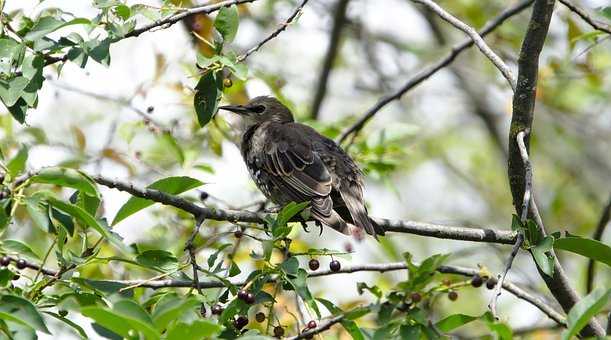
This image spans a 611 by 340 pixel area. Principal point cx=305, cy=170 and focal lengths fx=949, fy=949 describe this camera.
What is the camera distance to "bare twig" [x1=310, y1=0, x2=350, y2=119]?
8.51 meters

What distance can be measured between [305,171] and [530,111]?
7.26 ft

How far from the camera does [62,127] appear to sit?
40.2 feet

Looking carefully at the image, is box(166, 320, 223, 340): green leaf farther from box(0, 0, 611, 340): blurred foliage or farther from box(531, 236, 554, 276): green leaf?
box(531, 236, 554, 276): green leaf

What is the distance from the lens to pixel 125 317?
269 cm

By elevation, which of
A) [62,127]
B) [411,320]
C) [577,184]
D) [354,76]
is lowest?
[411,320]

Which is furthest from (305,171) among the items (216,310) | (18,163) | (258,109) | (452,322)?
(18,163)

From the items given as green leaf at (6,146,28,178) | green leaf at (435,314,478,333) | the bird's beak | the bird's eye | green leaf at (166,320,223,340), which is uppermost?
the bird's eye

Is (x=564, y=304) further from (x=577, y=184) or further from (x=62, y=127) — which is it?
(x=62, y=127)

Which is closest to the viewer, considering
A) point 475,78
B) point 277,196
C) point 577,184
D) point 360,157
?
point 277,196

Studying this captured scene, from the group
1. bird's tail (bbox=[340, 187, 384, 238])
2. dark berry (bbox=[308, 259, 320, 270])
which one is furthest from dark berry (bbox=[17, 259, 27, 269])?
bird's tail (bbox=[340, 187, 384, 238])

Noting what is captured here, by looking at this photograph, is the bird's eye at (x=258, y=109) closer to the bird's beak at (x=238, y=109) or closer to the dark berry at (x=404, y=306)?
the bird's beak at (x=238, y=109)

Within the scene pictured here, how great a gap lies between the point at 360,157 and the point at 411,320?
12.5 feet

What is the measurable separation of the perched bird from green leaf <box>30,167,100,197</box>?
2366 mm

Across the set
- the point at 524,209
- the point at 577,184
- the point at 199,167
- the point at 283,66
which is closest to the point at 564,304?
the point at 524,209
